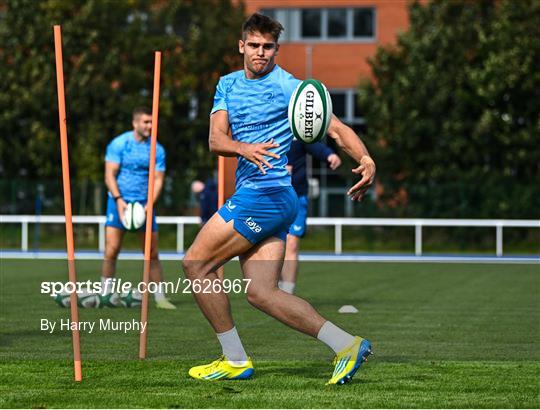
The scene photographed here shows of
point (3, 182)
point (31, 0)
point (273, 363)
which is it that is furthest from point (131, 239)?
point (273, 363)

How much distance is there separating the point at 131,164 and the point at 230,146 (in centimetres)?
736

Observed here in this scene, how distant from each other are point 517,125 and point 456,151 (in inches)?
87.0

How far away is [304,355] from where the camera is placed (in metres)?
10.4

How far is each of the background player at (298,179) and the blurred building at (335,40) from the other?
3521 cm

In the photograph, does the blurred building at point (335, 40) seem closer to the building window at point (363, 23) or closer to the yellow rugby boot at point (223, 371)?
the building window at point (363, 23)

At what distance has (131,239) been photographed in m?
39.5

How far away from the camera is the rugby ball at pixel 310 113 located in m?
7.98

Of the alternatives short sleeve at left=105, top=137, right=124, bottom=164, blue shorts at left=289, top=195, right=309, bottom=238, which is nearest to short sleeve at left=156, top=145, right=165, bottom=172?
short sleeve at left=105, top=137, right=124, bottom=164

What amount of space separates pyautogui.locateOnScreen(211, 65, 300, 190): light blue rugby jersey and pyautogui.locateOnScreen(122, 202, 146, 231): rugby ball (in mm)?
6544

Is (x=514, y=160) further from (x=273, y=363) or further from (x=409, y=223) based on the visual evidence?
(x=273, y=363)

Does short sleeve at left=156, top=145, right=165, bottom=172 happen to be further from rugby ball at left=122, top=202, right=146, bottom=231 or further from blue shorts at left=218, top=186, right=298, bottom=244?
blue shorts at left=218, top=186, right=298, bottom=244

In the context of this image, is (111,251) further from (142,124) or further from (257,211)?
(257,211)

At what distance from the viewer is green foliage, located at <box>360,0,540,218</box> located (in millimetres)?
40531

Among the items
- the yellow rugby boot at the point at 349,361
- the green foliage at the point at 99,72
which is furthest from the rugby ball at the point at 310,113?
the green foliage at the point at 99,72
